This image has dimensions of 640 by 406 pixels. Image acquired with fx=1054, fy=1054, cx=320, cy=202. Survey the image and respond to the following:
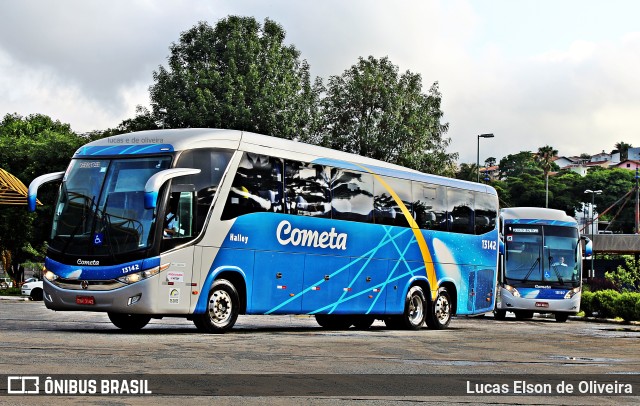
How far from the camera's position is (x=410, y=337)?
2109cm

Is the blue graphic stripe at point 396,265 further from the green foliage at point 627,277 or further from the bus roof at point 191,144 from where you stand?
the green foliage at point 627,277

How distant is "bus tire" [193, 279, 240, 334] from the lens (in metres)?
19.0

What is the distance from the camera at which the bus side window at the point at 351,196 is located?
73.0 feet

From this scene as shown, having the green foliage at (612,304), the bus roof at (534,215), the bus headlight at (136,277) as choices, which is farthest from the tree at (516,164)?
the bus headlight at (136,277)

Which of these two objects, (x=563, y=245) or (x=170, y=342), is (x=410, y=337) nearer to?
A: (x=170, y=342)

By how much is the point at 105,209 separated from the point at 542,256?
21593 mm

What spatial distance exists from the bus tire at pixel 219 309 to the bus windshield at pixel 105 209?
6.23 feet

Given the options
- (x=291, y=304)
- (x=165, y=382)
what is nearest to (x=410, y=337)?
(x=291, y=304)

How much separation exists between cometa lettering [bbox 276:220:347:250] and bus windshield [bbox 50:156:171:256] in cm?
336

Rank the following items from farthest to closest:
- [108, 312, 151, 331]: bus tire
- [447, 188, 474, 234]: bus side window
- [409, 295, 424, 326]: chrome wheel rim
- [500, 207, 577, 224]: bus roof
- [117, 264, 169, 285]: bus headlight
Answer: [500, 207, 577, 224]: bus roof → [447, 188, 474, 234]: bus side window → [409, 295, 424, 326]: chrome wheel rim → [108, 312, 151, 331]: bus tire → [117, 264, 169, 285]: bus headlight

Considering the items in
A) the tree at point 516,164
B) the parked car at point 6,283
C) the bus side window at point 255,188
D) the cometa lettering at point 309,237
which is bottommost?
the parked car at point 6,283

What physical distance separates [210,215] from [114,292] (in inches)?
86.4

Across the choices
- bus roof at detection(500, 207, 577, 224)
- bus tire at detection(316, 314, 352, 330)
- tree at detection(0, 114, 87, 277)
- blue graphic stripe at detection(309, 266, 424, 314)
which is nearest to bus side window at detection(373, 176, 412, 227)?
blue graphic stripe at detection(309, 266, 424, 314)

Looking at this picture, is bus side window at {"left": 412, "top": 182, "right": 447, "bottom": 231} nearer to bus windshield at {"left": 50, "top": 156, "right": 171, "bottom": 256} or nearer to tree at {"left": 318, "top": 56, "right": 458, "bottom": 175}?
bus windshield at {"left": 50, "top": 156, "right": 171, "bottom": 256}
